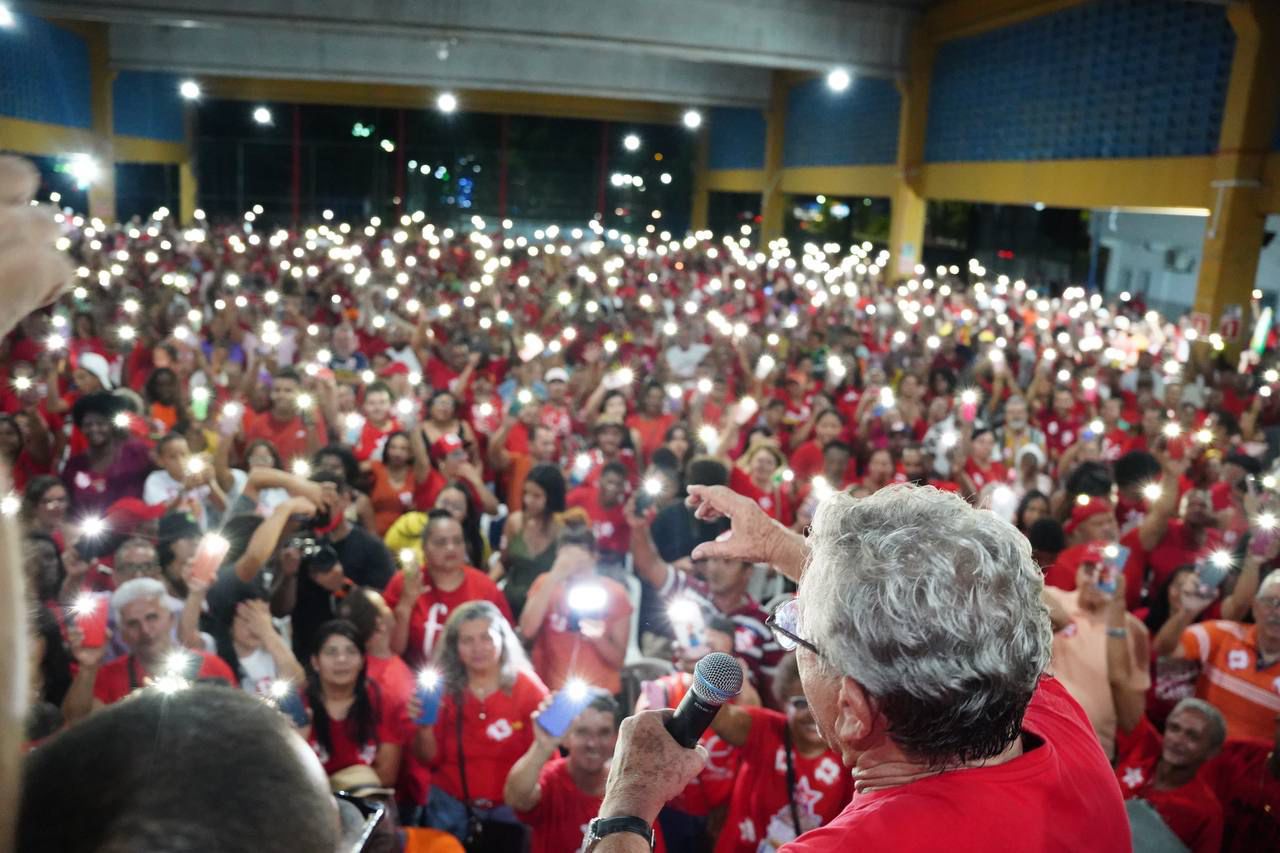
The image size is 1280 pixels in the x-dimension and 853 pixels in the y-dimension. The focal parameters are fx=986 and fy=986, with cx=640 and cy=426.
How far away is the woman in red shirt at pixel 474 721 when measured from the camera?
3.77m

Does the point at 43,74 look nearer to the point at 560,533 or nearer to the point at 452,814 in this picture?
the point at 560,533

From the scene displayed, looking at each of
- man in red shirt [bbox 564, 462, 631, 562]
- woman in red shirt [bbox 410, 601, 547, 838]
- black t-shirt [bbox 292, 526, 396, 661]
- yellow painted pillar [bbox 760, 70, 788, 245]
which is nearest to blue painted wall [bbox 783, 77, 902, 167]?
yellow painted pillar [bbox 760, 70, 788, 245]

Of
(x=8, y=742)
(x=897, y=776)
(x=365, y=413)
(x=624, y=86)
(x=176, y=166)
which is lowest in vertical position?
(x=365, y=413)

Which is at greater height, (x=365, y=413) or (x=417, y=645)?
(x=365, y=413)

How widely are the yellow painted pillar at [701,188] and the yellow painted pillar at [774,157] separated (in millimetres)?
4685

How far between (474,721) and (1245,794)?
9.34 feet

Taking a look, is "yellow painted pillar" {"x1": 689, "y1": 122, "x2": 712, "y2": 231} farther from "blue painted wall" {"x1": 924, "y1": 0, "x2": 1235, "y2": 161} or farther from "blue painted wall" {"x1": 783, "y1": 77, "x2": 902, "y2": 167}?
"blue painted wall" {"x1": 924, "y1": 0, "x2": 1235, "y2": 161}

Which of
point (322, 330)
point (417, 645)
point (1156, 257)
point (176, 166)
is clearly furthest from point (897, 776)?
point (176, 166)

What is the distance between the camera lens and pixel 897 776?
140 centimetres

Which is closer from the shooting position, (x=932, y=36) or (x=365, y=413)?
(x=365, y=413)

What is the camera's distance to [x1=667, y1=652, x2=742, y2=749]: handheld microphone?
5.00 feet

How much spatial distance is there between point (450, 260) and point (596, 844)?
61.1 feet

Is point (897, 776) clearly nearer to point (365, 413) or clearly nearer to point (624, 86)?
point (365, 413)

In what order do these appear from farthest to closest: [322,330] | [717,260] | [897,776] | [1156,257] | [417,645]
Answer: [1156,257], [717,260], [322,330], [417,645], [897,776]
